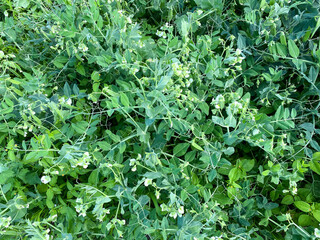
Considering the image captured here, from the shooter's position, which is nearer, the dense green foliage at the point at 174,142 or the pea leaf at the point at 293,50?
the dense green foliage at the point at 174,142

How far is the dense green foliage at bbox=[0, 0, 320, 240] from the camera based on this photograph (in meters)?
1.16

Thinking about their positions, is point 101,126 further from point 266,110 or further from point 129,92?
point 266,110

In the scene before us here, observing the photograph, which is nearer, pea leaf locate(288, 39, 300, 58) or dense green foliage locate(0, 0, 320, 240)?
dense green foliage locate(0, 0, 320, 240)

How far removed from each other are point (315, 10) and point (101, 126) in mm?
1357

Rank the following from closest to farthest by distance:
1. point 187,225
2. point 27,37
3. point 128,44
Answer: point 187,225 → point 128,44 → point 27,37

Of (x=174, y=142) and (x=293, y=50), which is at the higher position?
(x=293, y=50)

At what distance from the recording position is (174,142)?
1.39m

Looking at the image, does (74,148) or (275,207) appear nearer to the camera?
(74,148)

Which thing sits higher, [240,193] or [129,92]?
[129,92]

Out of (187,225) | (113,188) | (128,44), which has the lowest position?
(187,225)

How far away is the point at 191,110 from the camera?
1.34 m

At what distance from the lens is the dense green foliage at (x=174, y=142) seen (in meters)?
1.16

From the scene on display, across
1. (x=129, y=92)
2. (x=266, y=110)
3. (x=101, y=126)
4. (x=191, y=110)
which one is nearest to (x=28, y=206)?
(x=101, y=126)

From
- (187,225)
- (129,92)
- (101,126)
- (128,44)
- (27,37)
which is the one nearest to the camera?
(187,225)
